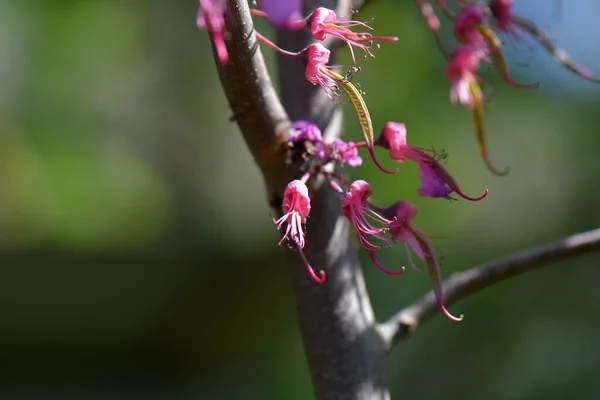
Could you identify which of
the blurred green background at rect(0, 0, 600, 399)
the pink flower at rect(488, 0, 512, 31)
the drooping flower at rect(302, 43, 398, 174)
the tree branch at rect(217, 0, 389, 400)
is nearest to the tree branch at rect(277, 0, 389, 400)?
the tree branch at rect(217, 0, 389, 400)

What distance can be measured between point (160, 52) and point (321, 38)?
2.47 metres

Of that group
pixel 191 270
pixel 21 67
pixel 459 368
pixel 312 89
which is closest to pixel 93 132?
pixel 21 67

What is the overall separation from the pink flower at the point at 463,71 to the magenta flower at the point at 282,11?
159mm

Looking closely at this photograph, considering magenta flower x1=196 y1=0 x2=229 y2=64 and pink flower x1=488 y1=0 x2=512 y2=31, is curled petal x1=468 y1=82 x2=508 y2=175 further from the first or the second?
magenta flower x1=196 y1=0 x2=229 y2=64

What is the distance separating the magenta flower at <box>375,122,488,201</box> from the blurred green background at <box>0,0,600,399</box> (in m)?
1.07

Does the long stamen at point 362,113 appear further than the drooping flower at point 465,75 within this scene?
No

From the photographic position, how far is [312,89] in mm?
537

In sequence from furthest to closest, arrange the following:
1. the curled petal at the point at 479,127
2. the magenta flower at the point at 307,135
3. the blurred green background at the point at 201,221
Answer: the blurred green background at the point at 201,221 < the curled petal at the point at 479,127 < the magenta flower at the point at 307,135

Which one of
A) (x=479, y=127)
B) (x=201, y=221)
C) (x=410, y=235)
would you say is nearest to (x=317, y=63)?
(x=410, y=235)

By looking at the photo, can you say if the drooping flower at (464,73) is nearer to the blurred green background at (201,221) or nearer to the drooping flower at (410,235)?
the drooping flower at (410,235)

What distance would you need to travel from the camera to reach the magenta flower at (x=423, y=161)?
0.39 metres

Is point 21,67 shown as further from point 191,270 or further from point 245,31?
point 245,31

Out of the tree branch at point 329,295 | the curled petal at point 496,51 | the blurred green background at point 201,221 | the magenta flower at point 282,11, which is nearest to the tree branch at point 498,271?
the tree branch at point 329,295

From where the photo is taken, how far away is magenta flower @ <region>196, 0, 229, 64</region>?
33 centimetres
